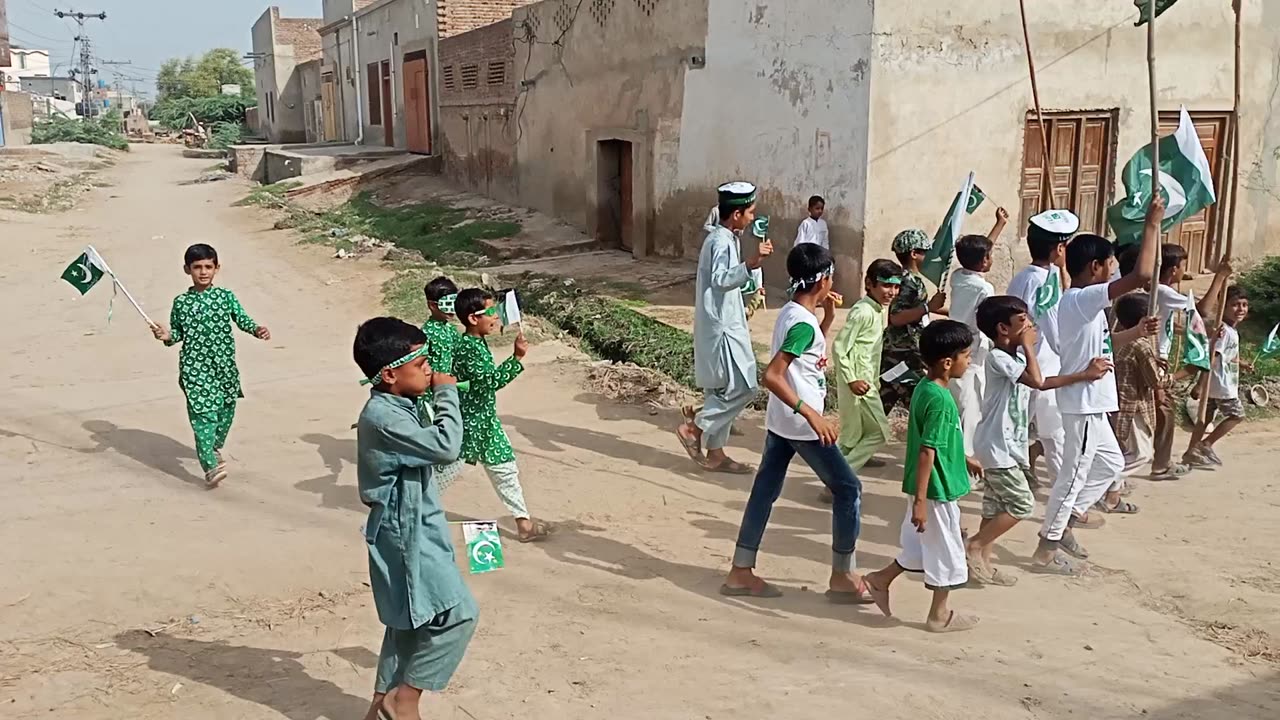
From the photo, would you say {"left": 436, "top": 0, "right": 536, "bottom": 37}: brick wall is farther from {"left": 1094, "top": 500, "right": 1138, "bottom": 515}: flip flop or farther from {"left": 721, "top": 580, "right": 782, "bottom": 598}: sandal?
{"left": 721, "top": 580, "right": 782, "bottom": 598}: sandal

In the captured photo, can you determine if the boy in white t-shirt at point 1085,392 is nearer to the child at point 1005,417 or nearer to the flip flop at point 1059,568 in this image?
the flip flop at point 1059,568

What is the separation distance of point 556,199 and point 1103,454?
515 inches

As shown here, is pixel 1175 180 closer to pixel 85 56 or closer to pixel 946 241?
pixel 946 241

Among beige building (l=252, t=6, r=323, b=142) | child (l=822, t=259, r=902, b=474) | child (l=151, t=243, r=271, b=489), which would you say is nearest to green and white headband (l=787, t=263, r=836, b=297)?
child (l=822, t=259, r=902, b=474)

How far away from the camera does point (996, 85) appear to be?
34.3 feet

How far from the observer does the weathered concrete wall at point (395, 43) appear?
23.8m

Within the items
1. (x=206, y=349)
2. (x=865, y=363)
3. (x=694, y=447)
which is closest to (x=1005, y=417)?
(x=865, y=363)

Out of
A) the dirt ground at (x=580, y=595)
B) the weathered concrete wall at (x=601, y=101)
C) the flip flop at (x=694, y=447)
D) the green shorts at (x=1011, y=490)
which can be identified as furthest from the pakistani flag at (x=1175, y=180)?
the weathered concrete wall at (x=601, y=101)

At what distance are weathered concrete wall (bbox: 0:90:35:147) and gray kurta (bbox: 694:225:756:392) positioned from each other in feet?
145

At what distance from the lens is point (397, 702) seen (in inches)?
134

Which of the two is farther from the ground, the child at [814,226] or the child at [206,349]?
the child at [814,226]

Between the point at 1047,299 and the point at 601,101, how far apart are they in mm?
10792

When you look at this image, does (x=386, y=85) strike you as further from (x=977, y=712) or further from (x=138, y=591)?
(x=977, y=712)

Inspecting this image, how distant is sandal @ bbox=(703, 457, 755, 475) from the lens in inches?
254
